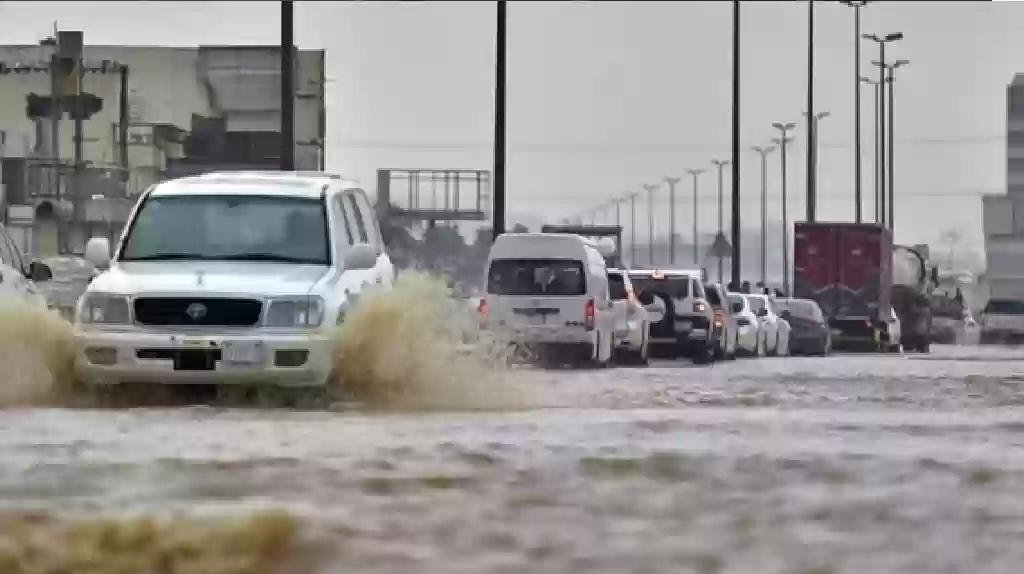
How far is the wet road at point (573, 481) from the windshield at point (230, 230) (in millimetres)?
2006

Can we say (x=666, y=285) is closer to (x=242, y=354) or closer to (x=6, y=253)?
(x=6, y=253)

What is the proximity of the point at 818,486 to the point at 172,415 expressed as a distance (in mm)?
6269

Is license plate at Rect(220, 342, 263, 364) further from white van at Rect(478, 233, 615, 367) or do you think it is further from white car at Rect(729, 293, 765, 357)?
white car at Rect(729, 293, 765, 357)

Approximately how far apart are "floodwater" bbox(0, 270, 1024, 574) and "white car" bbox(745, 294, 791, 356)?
27376 mm

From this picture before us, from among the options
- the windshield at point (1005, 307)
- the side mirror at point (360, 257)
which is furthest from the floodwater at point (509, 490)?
the windshield at point (1005, 307)

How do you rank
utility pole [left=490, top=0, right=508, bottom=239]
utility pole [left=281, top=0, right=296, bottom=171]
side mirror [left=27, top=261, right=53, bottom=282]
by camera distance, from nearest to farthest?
side mirror [left=27, top=261, right=53, bottom=282], utility pole [left=281, top=0, right=296, bottom=171], utility pole [left=490, top=0, right=508, bottom=239]

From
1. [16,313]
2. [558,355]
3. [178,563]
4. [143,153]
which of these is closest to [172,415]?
[16,313]

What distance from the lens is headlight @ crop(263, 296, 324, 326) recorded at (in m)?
16.7

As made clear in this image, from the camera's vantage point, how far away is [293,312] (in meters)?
16.7

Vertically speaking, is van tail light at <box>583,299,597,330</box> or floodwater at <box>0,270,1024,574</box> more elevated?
van tail light at <box>583,299,597,330</box>

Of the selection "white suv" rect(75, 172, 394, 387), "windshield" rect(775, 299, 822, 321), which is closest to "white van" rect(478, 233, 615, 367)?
"white suv" rect(75, 172, 394, 387)

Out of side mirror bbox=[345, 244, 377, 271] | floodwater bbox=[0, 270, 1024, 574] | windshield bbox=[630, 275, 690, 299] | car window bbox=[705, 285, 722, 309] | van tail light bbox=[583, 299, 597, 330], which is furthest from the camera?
car window bbox=[705, 285, 722, 309]

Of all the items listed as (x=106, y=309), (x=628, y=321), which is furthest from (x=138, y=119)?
(x=106, y=309)

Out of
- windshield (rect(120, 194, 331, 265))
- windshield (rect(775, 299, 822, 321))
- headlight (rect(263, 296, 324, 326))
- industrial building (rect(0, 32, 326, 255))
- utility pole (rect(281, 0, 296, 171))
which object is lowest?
headlight (rect(263, 296, 324, 326))
